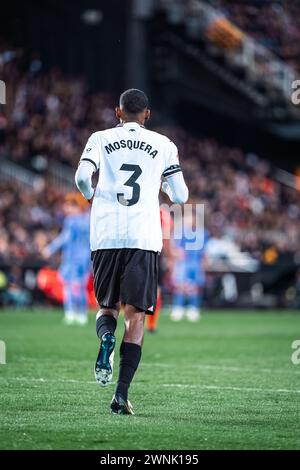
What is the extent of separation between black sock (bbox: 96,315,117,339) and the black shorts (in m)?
0.10

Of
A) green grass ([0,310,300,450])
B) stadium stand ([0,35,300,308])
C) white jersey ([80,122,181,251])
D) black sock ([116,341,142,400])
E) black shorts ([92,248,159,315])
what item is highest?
stadium stand ([0,35,300,308])

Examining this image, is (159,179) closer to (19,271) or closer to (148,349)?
(148,349)

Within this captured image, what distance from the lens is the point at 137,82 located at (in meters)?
35.2

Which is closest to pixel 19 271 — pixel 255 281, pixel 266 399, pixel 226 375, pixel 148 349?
pixel 255 281

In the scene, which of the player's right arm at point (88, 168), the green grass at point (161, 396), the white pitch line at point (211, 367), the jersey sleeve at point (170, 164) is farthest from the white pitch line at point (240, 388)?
the player's right arm at point (88, 168)

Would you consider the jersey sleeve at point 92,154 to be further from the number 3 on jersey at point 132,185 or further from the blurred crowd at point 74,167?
the blurred crowd at point 74,167

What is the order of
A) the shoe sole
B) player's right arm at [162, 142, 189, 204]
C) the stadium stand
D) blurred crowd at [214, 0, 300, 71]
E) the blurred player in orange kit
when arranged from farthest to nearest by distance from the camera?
1. blurred crowd at [214, 0, 300, 71]
2. the stadium stand
3. the blurred player in orange kit
4. player's right arm at [162, 142, 189, 204]
5. the shoe sole

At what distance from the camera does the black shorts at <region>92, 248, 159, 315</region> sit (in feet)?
26.2

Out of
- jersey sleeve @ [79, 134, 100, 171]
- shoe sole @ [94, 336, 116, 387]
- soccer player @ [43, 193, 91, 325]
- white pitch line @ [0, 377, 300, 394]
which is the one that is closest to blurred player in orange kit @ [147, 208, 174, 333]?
soccer player @ [43, 193, 91, 325]

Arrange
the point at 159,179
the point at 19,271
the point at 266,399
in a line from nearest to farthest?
1. the point at 159,179
2. the point at 266,399
3. the point at 19,271

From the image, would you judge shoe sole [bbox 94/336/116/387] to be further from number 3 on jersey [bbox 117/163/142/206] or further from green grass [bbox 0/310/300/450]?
number 3 on jersey [bbox 117/163/142/206]

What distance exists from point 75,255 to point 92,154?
1426 centimetres

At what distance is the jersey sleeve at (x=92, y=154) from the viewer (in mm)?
8055

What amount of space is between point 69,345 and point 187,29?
24.0 meters
